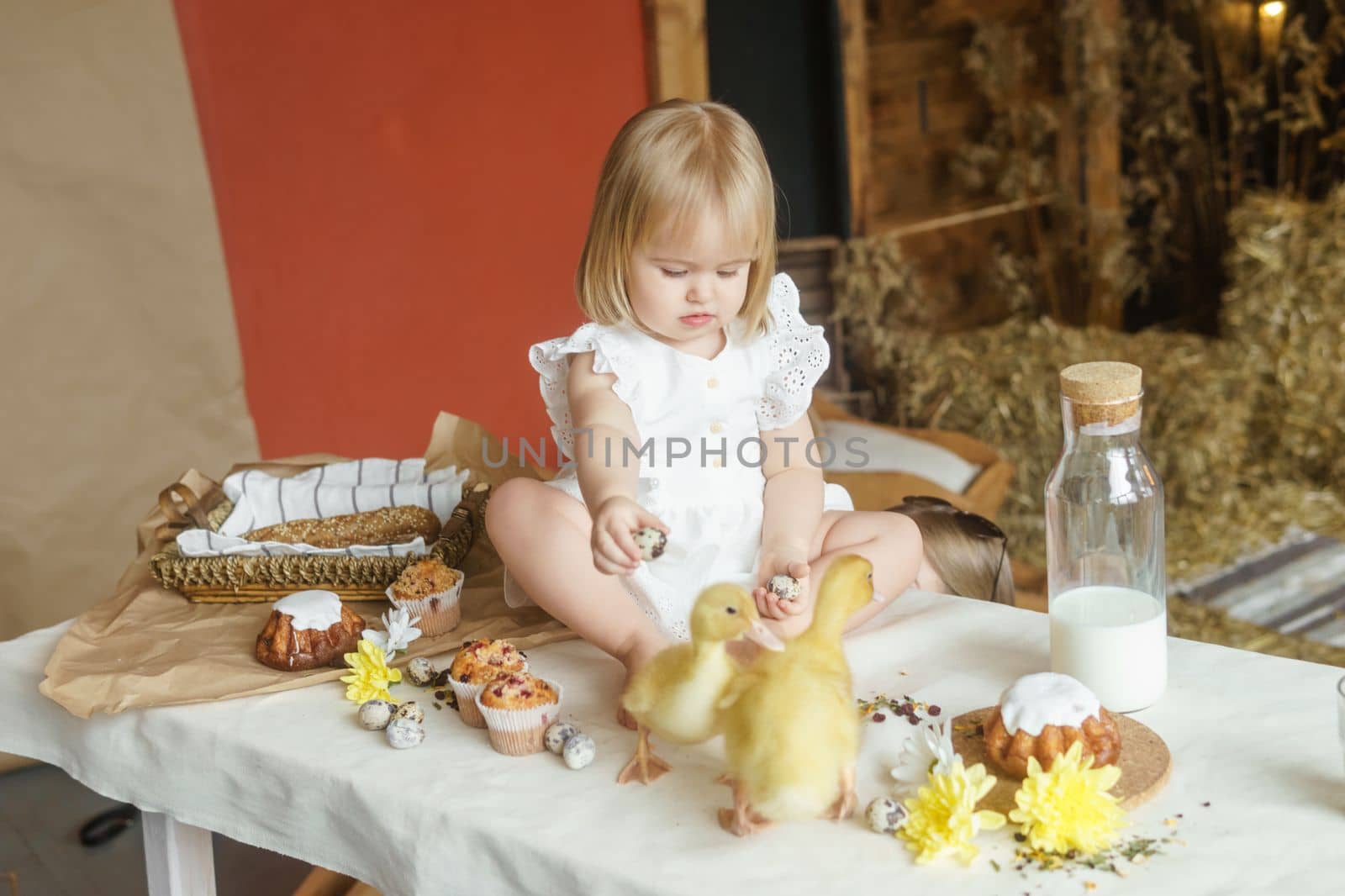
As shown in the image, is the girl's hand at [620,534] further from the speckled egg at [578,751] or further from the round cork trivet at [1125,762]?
the round cork trivet at [1125,762]

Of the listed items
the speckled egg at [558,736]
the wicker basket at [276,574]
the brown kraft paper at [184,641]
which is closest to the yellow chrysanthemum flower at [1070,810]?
the speckled egg at [558,736]

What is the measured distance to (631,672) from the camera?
48.8 inches

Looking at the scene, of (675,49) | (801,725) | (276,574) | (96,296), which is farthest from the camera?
(675,49)

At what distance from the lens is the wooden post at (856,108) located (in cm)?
336

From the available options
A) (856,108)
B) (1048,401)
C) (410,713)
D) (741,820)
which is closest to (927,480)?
(1048,401)

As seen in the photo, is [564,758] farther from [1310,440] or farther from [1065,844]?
[1310,440]

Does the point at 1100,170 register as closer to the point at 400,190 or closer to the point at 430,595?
the point at 400,190

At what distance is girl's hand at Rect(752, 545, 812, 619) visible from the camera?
1.15 meters

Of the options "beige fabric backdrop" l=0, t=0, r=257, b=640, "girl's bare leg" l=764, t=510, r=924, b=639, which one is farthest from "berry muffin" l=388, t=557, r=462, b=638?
"beige fabric backdrop" l=0, t=0, r=257, b=640

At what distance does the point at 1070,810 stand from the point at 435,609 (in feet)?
2.52

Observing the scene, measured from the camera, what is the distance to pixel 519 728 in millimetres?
1141

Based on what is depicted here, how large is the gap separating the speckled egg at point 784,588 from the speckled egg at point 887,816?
23cm

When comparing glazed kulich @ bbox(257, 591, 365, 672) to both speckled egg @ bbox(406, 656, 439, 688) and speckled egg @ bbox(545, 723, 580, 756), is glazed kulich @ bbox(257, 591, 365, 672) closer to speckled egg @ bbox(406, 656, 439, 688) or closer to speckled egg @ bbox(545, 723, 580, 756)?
speckled egg @ bbox(406, 656, 439, 688)

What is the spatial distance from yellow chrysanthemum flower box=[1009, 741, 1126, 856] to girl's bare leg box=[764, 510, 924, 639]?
43 cm
